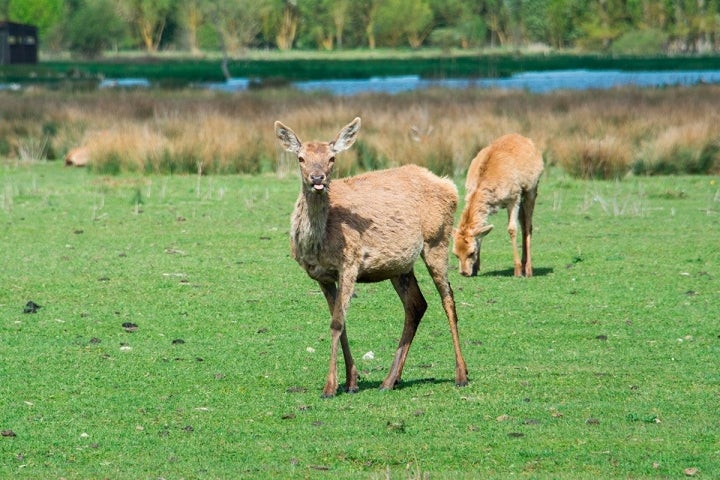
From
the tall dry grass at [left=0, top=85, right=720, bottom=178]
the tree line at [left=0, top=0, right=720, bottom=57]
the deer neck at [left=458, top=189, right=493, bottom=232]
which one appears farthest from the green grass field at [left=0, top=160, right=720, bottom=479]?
the tree line at [left=0, top=0, right=720, bottom=57]

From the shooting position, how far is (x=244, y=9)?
93.2 meters

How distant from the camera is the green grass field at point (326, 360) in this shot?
638cm

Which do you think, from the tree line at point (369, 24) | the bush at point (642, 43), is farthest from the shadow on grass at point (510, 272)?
the bush at point (642, 43)

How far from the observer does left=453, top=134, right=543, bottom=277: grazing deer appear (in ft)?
40.1

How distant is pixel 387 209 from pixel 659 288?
4.51m

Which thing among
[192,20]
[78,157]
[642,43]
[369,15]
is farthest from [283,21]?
[78,157]

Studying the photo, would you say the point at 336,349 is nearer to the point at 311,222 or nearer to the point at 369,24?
the point at 311,222

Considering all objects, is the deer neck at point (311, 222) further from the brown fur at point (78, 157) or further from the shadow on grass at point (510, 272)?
the brown fur at point (78, 157)

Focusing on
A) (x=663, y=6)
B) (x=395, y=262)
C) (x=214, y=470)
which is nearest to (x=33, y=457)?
(x=214, y=470)

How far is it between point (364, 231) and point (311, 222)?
15.9 inches

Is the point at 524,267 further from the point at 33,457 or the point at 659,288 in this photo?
the point at 33,457

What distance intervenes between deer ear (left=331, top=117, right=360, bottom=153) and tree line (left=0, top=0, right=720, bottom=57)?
8080 cm

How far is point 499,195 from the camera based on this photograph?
12.6 metres

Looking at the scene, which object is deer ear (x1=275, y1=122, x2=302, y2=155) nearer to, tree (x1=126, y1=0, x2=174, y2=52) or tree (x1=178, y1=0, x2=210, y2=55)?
tree (x1=178, y1=0, x2=210, y2=55)
